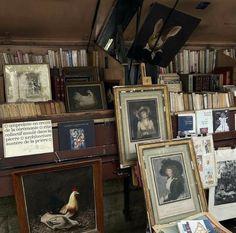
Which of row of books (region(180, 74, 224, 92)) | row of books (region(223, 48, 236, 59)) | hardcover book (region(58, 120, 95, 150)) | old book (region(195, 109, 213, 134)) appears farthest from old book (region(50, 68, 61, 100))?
row of books (region(223, 48, 236, 59))

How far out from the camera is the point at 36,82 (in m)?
1.66

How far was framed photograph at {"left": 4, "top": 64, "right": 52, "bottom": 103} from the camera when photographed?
5.32 ft

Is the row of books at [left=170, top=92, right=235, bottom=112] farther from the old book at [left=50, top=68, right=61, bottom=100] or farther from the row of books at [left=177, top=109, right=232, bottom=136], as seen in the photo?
the old book at [left=50, top=68, right=61, bottom=100]

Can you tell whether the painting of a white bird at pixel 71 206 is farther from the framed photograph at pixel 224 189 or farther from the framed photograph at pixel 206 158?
the framed photograph at pixel 224 189

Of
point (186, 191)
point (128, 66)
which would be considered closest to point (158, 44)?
point (128, 66)

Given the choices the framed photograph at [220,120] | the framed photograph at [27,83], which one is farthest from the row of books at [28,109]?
the framed photograph at [220,120]

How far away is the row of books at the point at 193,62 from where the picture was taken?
7.52 feet

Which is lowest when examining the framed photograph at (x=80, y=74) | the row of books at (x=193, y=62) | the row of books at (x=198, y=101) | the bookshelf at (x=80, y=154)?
the bookshelf at (x=80, y=154)

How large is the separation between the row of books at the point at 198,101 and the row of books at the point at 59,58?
0.60 meters

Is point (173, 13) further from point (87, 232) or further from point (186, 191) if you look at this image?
point (87, 232)

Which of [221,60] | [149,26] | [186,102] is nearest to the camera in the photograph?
[149,26]

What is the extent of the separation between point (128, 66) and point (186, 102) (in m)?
0.42

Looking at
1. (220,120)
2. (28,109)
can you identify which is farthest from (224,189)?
(28,109)

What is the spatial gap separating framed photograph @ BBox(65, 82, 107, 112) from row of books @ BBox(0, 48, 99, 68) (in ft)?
1.14
